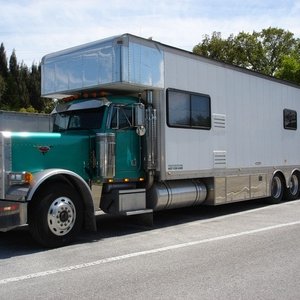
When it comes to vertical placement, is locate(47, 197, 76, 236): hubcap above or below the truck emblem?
below

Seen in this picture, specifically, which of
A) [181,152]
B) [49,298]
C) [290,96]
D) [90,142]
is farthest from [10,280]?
[290,96]

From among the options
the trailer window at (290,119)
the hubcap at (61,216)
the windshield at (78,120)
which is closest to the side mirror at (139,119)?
the windshield at (78,120)

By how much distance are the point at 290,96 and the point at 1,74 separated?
199 ft

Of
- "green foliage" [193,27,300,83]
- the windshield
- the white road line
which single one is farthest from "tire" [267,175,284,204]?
"green foliage" [193,27,300,83]

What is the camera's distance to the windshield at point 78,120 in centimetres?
938

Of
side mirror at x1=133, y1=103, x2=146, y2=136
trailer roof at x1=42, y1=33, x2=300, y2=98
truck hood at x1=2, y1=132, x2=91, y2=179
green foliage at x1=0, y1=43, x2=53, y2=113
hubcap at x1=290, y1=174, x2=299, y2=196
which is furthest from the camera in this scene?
green foliage at x1=0, y1=43, x2=53, y2=113

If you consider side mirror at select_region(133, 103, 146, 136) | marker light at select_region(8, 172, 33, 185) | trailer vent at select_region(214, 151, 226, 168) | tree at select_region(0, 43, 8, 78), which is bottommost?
marker light at select_region(8, 172, 33, 185)

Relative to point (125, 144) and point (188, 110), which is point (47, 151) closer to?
point (125, 144)

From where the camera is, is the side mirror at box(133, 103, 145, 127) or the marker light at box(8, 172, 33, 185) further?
the side mirror at box(133, 103, 145, 127)

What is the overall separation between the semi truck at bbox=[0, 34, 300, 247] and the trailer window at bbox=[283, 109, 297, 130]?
88.0 inches

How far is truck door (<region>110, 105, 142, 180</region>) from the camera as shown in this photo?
9414 millimetres

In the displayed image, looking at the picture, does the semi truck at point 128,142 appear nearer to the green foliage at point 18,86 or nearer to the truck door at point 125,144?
the truck door at point 125,144

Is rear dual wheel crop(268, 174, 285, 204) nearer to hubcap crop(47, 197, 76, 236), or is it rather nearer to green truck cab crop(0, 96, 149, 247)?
green truck cab crop(0, 96, 149, 247)

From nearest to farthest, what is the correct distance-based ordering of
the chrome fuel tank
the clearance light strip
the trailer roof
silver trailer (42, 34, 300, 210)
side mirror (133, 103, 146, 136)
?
the clearance light strip
the trailer roof
side mirror (133, 103, 146, 136)
silver trailer (42, 34, 300, 210)
the chrome fuel tank
